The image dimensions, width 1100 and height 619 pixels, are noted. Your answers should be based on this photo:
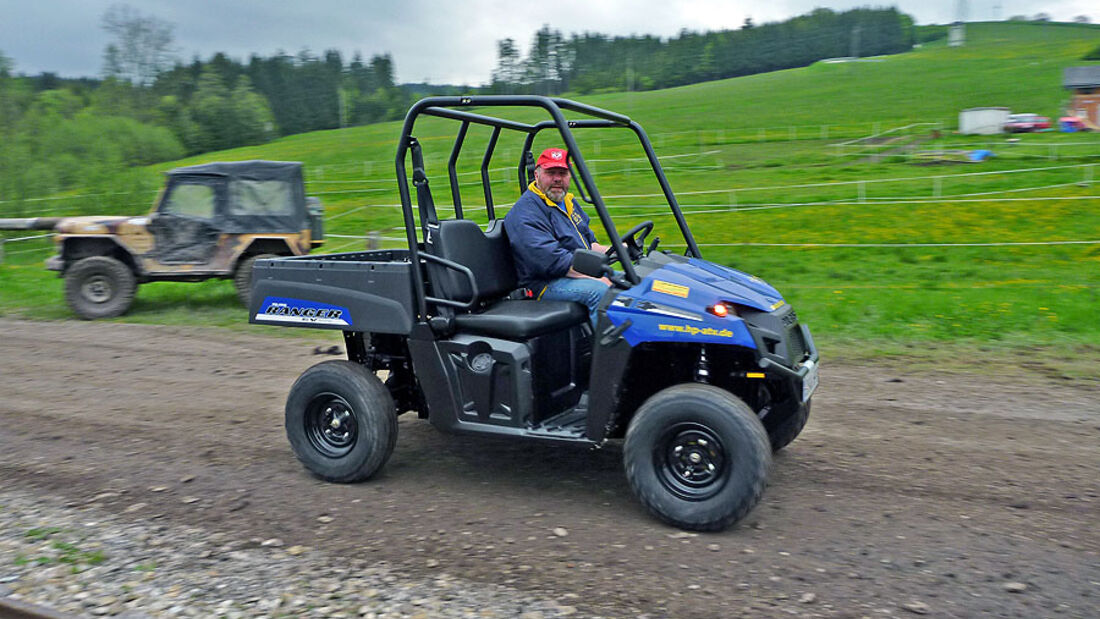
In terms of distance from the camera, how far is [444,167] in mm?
6633

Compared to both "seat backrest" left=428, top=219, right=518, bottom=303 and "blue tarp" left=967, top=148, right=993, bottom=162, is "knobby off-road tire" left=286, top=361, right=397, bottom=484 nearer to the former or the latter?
"seat backrest" left=428, top=219, right=518, bottom=303

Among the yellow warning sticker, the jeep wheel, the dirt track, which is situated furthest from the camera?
the jeep wheel

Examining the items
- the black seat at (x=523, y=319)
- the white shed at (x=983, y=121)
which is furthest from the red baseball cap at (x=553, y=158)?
the white shed at (x=983, y=121)

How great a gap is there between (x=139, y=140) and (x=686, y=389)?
32.1 meters

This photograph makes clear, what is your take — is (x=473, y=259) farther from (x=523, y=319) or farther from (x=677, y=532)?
(x=677, y=532)

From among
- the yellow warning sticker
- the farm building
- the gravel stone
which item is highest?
the farm building

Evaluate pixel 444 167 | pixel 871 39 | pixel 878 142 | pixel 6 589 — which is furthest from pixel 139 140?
pixel 871 39

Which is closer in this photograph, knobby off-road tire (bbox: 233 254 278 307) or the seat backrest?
the seat backrest

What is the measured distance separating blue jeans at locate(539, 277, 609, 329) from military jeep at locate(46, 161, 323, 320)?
8669mm

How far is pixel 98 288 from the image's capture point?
12945mm

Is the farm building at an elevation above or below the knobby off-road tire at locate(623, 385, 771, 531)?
above

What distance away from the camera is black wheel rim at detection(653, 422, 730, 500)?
4.55m

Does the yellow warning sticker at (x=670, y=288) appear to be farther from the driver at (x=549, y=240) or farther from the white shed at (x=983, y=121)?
the white shed at (x=983, y=121)

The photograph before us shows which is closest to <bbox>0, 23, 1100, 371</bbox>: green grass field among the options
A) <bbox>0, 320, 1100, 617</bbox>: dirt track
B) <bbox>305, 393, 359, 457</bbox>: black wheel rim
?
<bbox>305, 393, 359, 457</bbox>: black wheel rim
